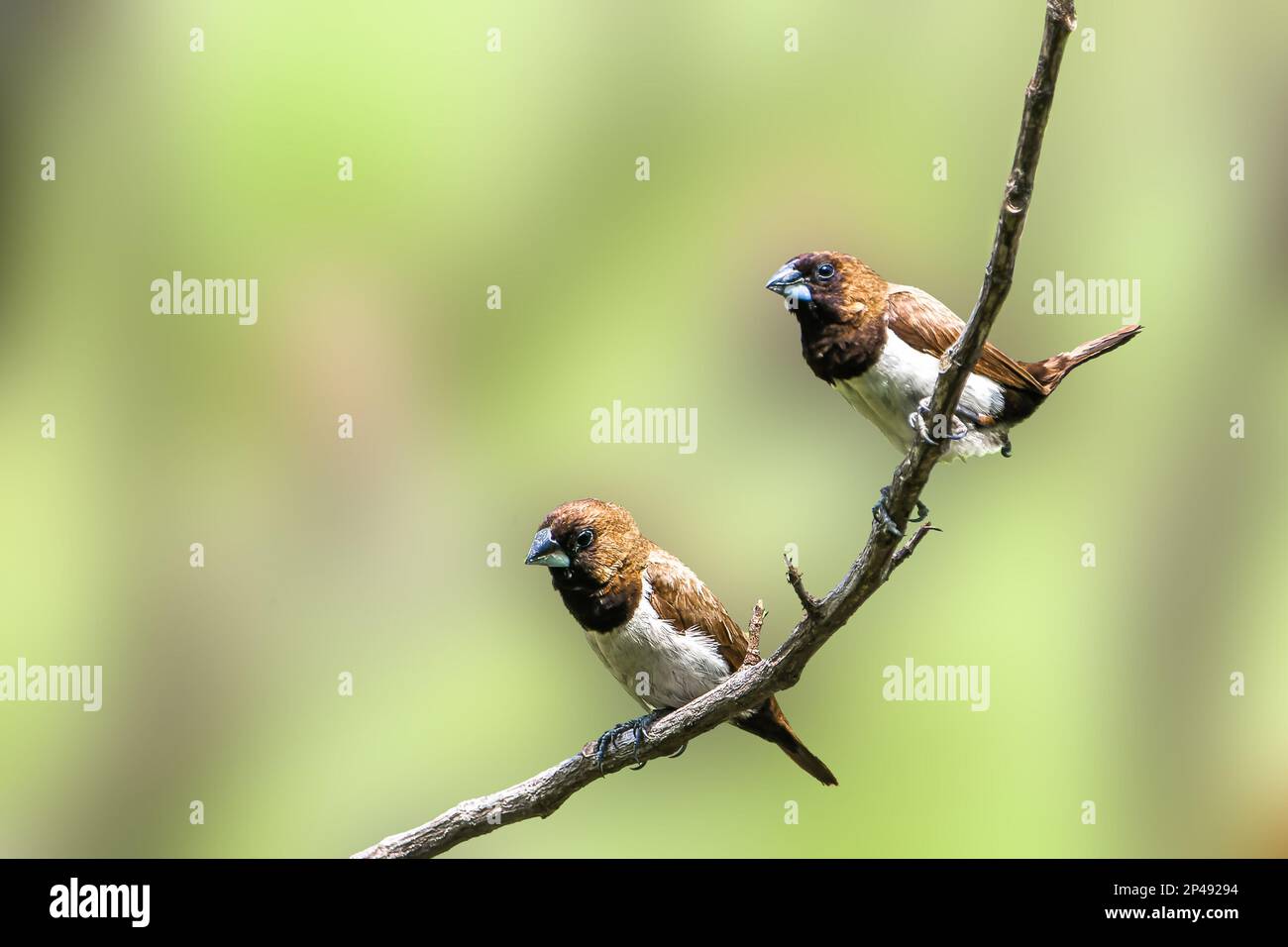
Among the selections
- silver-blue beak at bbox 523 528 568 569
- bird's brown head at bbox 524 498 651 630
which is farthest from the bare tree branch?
silver-blue beak at bbox 523 528 568 569

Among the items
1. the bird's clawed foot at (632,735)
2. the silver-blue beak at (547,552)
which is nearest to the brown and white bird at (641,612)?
the silver-blue beak at (547,552)

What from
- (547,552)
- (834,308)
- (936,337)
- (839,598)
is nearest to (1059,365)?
(936,337)

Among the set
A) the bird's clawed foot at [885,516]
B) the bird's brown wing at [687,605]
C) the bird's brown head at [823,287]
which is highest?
the bird's brown head at [823,287]

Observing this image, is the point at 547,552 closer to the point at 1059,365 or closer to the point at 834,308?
the point at 834,308

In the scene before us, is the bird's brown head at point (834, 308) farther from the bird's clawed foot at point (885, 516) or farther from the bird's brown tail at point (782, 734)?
the bird's brown tail at point (782, 734)

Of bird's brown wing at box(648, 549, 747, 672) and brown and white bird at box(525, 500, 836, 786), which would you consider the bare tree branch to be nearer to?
brown and white bird at box(525, 500, 836, 786)

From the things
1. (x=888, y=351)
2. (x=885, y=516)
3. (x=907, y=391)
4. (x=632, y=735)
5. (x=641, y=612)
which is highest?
(x=888, y=351)
